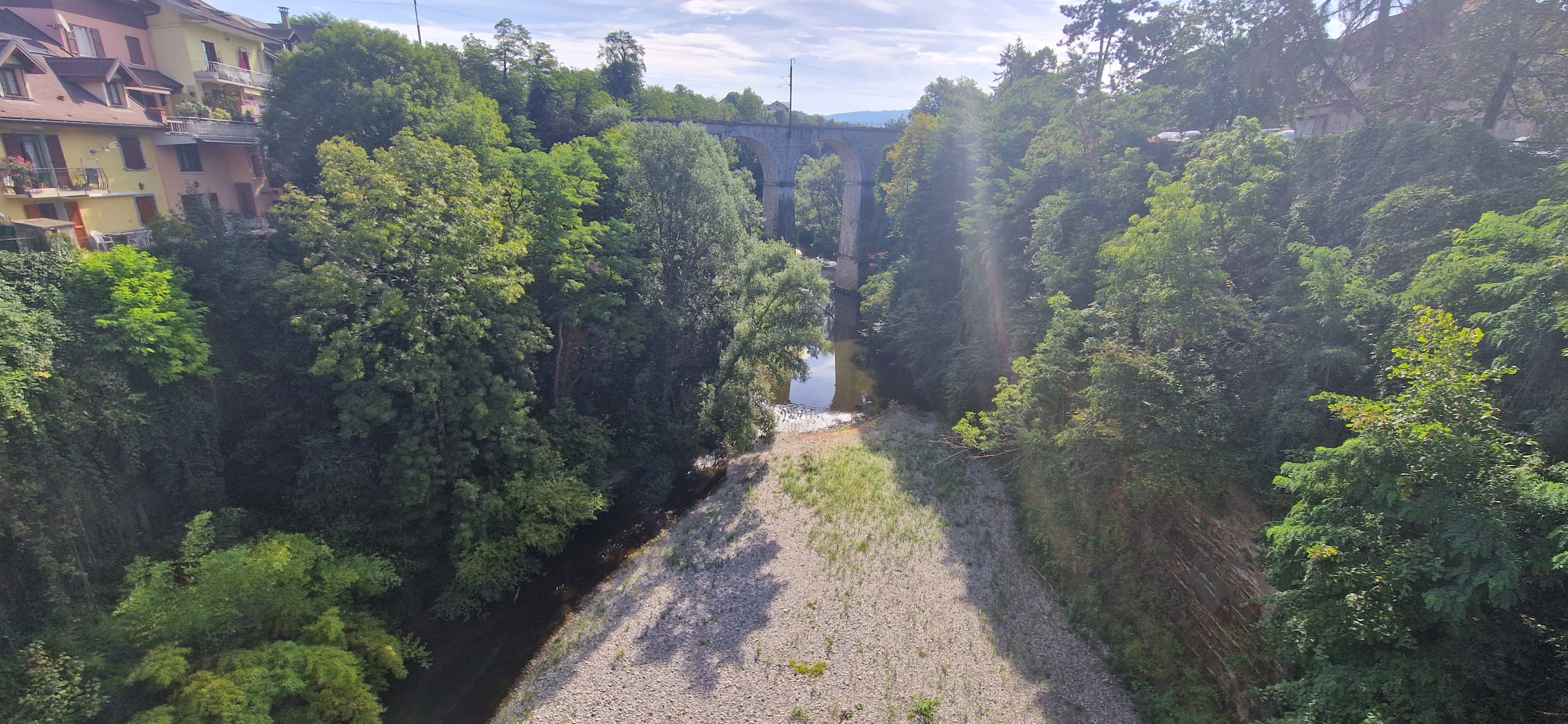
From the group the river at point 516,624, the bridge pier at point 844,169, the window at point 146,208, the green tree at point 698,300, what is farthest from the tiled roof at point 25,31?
the bridge pier at point 844,169

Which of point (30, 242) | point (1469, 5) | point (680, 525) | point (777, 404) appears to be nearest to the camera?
point (30, 242)

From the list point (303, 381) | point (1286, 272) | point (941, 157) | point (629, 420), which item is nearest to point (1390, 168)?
point (1286, 272)

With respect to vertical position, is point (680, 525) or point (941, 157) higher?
point (941, 157)

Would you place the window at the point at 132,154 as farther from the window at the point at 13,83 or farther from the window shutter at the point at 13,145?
the window shutter at the point at 13,145

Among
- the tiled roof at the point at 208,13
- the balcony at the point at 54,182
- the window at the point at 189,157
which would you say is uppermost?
the tiled roof at the point at 208,13

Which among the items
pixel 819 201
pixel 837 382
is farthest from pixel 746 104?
pixel 837 382

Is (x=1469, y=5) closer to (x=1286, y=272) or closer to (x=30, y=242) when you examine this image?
(x=1286, y=272)

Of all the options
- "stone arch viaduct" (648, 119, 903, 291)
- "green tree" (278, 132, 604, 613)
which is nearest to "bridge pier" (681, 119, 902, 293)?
"stone arch viaduct" (648, 119, 903, 291)
